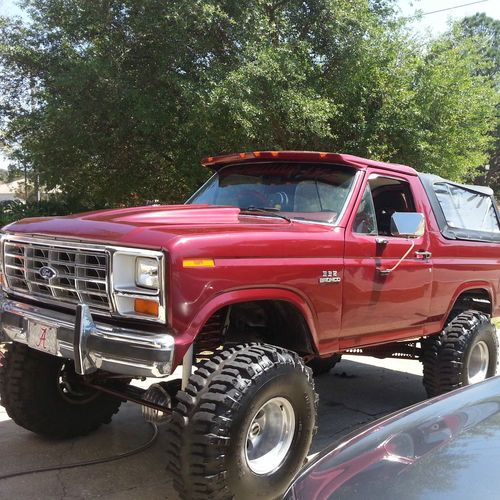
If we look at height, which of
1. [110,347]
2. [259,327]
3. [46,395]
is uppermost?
[110,347]

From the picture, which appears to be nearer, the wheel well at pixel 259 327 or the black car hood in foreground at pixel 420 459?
the black car hood in foreground at pixel 420 459

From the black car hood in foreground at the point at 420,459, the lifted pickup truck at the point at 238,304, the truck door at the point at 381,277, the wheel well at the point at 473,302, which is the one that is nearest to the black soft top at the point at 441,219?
the lifted pickup truck at the point at 238,304

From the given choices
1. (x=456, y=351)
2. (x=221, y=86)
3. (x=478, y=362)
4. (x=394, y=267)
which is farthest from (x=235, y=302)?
(x=221, y=86)

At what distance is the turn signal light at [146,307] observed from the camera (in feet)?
9.56

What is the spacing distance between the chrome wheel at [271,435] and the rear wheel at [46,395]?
5.24 ft

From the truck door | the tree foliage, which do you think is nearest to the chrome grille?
the truck door

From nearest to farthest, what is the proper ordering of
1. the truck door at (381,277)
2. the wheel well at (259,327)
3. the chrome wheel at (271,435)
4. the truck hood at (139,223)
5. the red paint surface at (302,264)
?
1. the red paint surface at (302,264)
2. the truck hood at (139,223)
3. the chrome wheel at (271,435)
4. the wheel well at (259,327)
5. the truck door at (381,277)

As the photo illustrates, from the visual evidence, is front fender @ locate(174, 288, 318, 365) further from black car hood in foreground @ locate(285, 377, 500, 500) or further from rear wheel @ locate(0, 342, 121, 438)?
rear wheel @ locate(0, 342, 121, 438)

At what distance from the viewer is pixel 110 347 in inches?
115

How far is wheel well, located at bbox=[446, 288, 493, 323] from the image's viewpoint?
17.6 ft

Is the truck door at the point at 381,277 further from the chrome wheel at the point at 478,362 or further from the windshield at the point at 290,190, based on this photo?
the chrome wheel at the point at 478,362

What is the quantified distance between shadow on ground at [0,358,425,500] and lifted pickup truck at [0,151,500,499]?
0.72ft

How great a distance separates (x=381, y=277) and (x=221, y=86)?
7209 millimetres

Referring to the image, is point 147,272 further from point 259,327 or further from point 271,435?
point 271,435
